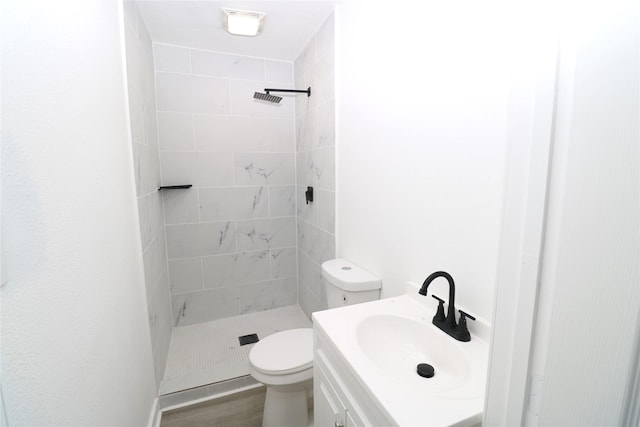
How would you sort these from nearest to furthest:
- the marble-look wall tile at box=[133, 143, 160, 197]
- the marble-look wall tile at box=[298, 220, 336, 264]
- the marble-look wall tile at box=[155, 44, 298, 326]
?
the marble-look wall tile at box=[133, 143, 160, 197] < the marble-look wall tile at box=[298, 220, 336, 264] < the marble-look wall tile at box=[155, 44, 298, 326]

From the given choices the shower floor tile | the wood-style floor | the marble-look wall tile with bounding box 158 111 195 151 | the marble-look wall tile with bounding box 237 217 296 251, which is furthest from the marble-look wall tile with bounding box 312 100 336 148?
the wood-style floor

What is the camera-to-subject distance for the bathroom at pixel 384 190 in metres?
0.36

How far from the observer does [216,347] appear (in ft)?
7.34

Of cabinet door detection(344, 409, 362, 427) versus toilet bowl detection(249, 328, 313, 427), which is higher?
cabinet door detection(344, 409, 362, 427)

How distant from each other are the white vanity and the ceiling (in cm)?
172

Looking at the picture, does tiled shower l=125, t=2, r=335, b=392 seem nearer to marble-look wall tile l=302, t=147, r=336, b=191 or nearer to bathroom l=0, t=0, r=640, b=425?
marble-look wall tile l=302, t=147, r=336, b=191

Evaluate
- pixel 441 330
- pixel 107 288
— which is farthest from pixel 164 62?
pixel 441 330

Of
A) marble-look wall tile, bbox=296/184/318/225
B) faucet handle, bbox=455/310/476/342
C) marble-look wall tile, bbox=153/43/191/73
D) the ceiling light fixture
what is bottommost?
faucet handle, bbox=455/310/476/342

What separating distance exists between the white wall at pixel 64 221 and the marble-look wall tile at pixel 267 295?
55.0 inches

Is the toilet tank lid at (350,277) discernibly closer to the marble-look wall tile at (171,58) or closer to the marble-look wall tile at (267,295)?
the marble-look wall tile at (267,295)

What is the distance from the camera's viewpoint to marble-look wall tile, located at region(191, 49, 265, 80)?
7.41 ft

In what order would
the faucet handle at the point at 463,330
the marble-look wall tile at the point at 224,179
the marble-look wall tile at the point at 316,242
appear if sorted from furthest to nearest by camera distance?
the marble-look wall tile at the point at 224,179 < the marble-look wall tile at the point at 316,242 < the faucet handle at the point at 463,330

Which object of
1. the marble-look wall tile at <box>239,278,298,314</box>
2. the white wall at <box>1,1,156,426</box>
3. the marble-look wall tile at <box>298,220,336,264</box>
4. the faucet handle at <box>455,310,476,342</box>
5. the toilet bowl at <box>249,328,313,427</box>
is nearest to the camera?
the white wall at <box>1,1,156,426</box>

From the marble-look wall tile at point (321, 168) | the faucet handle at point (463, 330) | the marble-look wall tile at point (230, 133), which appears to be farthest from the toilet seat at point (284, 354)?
the marble-look wall tile at point (230, 133)
